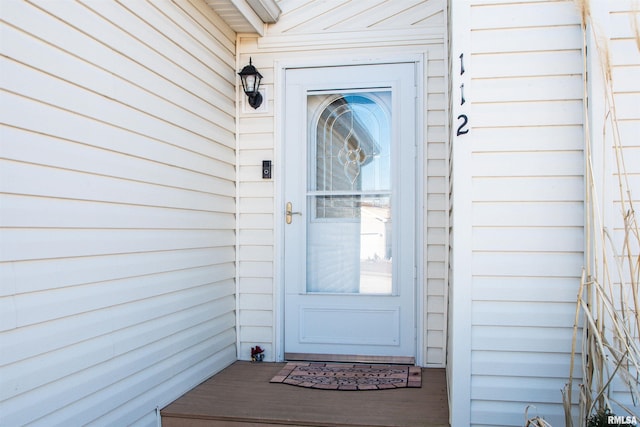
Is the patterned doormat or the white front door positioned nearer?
the patterned doormat

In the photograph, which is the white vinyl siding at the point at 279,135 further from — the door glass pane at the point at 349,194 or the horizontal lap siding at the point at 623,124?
the horizontal lap siding at the point at 623,124

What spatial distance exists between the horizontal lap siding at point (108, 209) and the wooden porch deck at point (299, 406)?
155 mm

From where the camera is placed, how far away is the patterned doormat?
3.14 meters

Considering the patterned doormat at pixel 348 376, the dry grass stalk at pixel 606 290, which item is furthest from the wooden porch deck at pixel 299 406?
the dry grass stalk at pixel 606 290

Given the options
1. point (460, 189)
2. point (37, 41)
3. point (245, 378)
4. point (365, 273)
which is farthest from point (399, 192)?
point (37, 41)

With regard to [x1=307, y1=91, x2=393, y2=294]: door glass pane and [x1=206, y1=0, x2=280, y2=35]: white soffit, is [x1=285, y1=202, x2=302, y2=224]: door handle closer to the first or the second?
[x1=307, y1=91, x2=393, y2=294]: door glass pane

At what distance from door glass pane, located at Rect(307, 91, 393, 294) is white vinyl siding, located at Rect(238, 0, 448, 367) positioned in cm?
24

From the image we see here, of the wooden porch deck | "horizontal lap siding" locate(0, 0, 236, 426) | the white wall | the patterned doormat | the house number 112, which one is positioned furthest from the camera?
the patterned doormat

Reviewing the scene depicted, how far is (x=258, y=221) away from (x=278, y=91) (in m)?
0.91

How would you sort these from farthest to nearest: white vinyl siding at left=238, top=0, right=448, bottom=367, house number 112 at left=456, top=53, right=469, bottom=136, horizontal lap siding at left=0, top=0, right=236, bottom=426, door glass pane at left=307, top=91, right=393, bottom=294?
door glass pane at left=307, top=91, right=393, bottom=294, white vinyl siding at left=238, top=0, right=448, bottom=367, house number 112 at left=456, top=53, right=469, bottom=136, horizontal lap siding at left=0, top=0, right=236, bottom=426

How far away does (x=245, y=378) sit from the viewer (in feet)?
10.9

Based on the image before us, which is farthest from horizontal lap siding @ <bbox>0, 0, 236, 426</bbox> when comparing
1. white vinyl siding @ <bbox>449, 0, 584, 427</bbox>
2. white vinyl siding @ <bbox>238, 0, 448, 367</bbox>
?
white vinyl siding @ <bbox>449, 0, 584, 427</bbox>

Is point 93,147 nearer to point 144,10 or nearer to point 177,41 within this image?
point 144,10

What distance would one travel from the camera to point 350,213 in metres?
3.72
